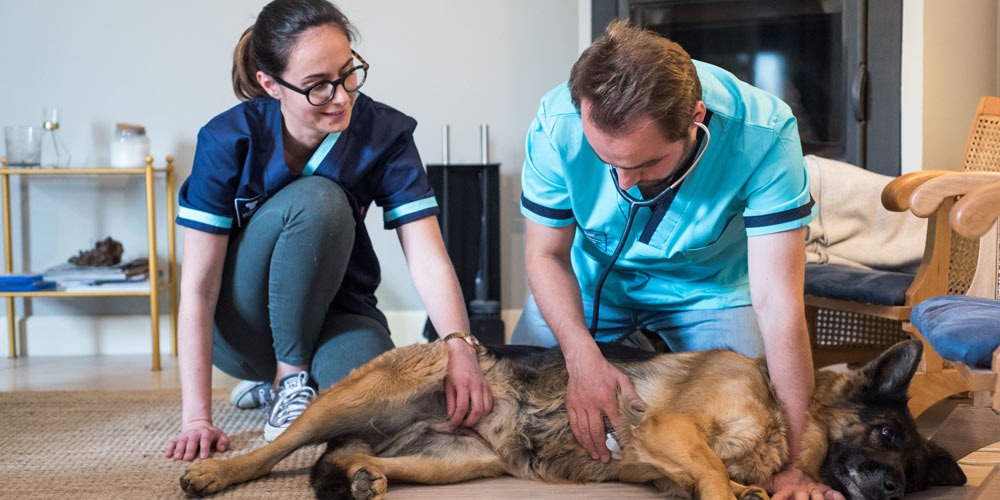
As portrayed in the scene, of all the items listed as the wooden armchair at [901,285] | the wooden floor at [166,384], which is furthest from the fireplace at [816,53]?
the wooden floor at [166,384]

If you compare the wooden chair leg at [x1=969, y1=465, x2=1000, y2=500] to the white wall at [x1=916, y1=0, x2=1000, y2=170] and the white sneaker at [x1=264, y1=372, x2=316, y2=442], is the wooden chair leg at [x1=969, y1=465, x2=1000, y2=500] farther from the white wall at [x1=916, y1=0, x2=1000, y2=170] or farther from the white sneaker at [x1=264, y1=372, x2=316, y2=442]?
the white wall at [x1=916, y1=0, x2=1000, y2=170]

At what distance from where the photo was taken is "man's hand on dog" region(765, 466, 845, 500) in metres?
1.61

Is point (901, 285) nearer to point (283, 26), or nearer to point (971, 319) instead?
point (971, 319)

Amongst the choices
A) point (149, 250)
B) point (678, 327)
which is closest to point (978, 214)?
point (678, 327)

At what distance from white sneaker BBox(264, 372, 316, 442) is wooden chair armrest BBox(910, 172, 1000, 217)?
1.40 m

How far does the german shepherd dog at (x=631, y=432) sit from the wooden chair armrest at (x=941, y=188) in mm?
465

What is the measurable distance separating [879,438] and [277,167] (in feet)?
4.38

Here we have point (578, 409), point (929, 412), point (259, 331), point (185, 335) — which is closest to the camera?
point (578, 409)

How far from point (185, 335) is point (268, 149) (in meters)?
0.44

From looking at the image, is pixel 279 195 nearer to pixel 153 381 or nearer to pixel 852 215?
pixel 153 381

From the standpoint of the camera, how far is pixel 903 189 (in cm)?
205

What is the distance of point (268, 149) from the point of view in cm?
205

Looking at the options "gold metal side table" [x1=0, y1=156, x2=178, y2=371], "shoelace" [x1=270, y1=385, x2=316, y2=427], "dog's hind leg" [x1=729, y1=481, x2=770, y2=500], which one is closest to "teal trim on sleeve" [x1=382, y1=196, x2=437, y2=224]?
"shoelace" [x1=270, y1=385, x2=316, y2=427]

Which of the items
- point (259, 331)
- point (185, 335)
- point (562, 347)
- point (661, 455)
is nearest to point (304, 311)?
point (259, 331)
